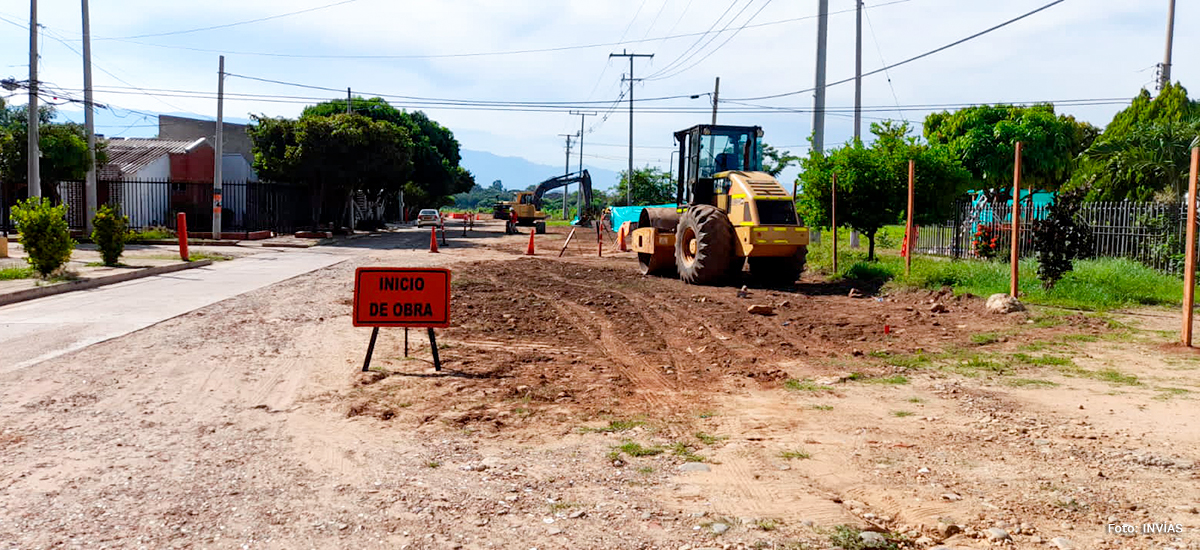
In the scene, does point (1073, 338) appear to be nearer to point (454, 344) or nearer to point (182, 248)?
point (454, 344)

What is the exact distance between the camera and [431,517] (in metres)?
4.63

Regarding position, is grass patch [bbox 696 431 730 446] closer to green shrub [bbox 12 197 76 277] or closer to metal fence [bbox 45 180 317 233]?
green shrub [bbox 12 197 76 277]

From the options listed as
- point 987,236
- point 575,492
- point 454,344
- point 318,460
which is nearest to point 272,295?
point 454,344

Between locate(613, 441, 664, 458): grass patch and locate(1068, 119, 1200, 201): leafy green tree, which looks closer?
locate(613, 441, 664, 458): grass patch

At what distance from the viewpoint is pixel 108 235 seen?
19.9 meters

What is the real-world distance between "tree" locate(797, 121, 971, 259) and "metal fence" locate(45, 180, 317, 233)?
80.1 ft

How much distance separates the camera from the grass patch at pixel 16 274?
54.2ft

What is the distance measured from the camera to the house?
37.6m

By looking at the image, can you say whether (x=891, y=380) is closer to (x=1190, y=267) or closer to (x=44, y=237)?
(x=1190, y=267)

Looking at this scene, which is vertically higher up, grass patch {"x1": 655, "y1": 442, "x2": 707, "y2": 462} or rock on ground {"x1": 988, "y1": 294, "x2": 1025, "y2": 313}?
rock on ground {"x1": 988, "y1": 294, "x2": 1025, "y2": 313}

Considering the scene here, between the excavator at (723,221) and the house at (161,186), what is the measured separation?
2310cm

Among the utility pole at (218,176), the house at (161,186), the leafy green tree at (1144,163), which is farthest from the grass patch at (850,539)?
the house at (161,186)

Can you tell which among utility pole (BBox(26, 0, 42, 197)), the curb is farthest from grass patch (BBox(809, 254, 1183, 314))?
utility pole (BBox(26, 0, 42, 197))

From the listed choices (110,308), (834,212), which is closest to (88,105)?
(110,308)
